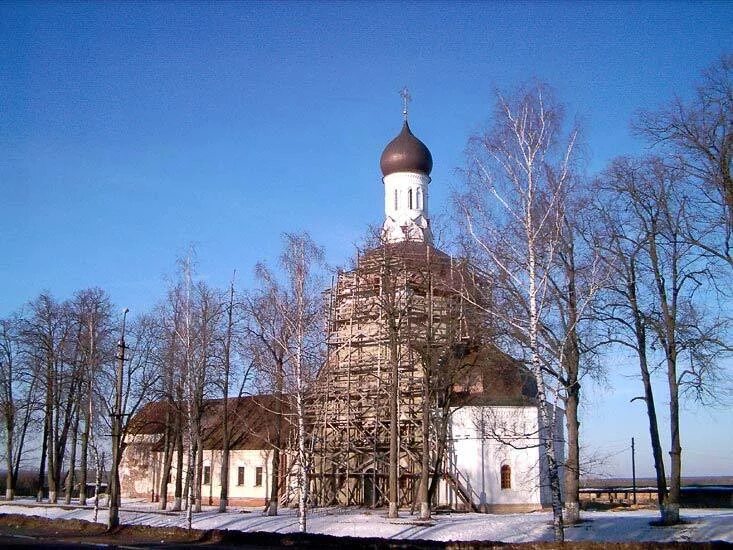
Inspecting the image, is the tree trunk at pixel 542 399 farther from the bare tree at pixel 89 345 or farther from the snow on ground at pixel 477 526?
the bare tree at pixel 89 345

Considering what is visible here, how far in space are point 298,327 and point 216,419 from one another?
27968mm

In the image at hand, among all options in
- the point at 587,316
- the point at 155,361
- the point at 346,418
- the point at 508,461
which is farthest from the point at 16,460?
the point at 587,316

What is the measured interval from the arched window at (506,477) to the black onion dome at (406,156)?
18.1m

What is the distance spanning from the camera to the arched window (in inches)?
1435

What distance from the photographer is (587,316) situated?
71.7 ft

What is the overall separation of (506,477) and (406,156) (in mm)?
19370

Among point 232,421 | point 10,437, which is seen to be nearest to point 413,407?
point 232,421

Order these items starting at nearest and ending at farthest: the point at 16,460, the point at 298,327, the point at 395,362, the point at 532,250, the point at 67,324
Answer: the point at 532,250, the point at 298,327, the point at 395,362, the point at 67,324, the point at 16,460

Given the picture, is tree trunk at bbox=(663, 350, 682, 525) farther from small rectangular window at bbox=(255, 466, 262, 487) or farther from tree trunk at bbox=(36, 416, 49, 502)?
tree trunk at bbox=(36, 416, 49, 502)

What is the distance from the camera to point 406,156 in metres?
45.0

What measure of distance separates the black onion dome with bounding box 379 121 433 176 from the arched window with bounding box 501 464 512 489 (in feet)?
59.3

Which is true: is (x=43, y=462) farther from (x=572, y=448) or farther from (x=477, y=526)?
(x=572, y=448)

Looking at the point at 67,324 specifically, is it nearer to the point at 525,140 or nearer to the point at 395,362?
the point at 395,362

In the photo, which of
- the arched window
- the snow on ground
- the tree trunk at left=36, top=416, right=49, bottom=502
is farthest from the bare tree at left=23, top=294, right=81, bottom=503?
the arched window
